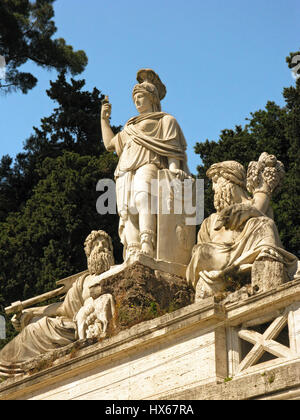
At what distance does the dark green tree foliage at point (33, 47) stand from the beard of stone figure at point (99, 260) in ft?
45.5

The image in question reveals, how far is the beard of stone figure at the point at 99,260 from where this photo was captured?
10.9 metres

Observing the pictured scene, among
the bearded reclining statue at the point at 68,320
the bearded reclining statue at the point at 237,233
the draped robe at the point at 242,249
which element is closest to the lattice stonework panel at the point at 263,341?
the bearded reclining statue at the point at 237,233

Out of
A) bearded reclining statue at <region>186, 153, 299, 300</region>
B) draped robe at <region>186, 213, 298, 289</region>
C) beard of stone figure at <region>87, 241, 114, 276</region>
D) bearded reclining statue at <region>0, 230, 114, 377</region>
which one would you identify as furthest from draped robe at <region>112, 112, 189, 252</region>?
draped robe at <region>186, 213, 298, 289</region>

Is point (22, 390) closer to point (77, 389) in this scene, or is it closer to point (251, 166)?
point (77, 389)

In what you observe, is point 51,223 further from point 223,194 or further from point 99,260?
point 223,194

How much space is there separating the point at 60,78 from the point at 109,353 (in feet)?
54.1

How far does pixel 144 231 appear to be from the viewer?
10617 millimetres

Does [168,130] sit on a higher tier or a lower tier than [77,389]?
higher

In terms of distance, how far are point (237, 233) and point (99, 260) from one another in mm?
2223

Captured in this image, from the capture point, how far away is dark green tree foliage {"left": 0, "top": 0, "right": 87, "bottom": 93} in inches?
934

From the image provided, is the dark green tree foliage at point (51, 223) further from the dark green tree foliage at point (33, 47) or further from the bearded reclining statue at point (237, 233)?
the bearded reclining statue at point (237, 233)

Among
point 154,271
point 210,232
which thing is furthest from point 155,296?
point 210,232

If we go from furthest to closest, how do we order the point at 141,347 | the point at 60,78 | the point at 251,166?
the point at 60,78
the point at 251,166
the point at 141,347
